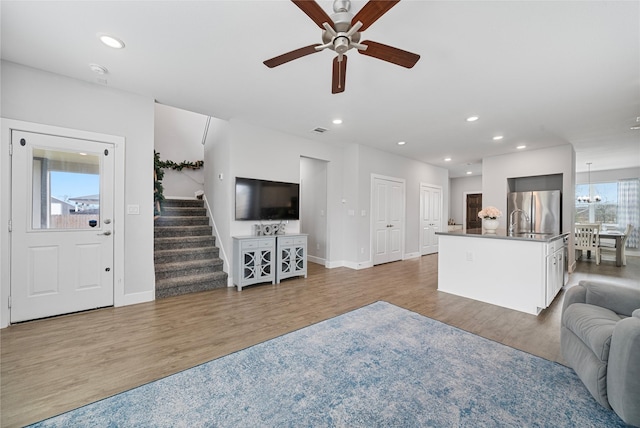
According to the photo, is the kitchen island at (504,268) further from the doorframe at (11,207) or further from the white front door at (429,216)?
the doorframe at (11,207)

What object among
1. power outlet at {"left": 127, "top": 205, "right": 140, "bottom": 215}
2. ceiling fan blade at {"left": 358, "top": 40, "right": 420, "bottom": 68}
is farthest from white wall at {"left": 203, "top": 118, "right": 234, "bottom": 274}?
ceiling fan blade at {"left": 358, "top": 40, "right": 420, "bottom": 68}

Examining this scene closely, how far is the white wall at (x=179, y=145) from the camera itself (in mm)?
6316

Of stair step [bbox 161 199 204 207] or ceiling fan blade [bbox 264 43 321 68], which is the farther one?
stair step [bbox 161 199 204 207]

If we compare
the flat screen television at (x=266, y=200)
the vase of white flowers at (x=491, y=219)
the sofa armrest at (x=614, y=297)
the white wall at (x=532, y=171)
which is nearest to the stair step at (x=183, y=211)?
the flat screen television at (x=266, y=200)

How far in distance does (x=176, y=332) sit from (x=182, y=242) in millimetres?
2225

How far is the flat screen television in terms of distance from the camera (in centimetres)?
429

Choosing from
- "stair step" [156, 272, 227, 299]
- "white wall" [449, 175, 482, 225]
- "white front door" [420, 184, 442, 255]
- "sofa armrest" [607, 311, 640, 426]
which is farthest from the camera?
"white wall" [449, 175, 482, 225]

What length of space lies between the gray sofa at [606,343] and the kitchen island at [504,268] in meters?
1.08

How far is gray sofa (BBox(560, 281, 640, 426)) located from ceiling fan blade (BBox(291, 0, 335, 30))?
251 cm

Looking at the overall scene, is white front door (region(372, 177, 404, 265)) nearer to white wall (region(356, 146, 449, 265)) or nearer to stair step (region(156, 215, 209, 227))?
white wall (region(356, 146, 449, 265))

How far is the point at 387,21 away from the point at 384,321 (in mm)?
2849

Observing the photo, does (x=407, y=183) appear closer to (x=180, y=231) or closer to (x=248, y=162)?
(x=248, y=162)

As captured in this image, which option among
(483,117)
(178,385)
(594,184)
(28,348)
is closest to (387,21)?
(483,117)

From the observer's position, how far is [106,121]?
3189mm
